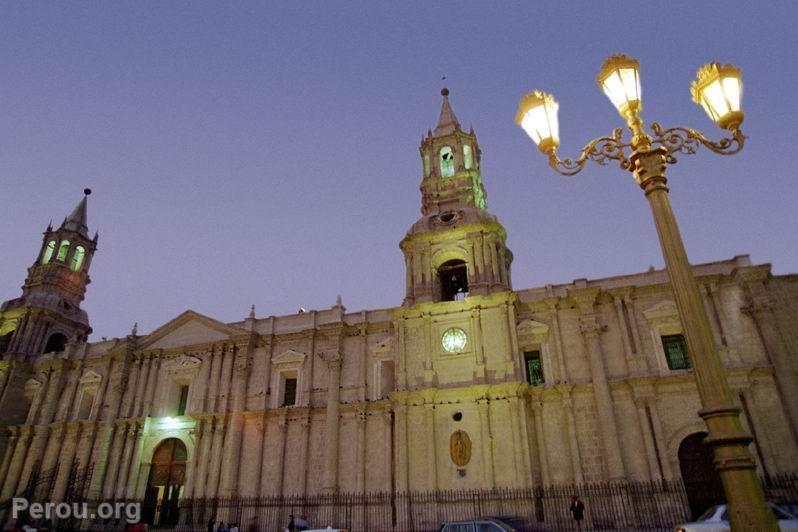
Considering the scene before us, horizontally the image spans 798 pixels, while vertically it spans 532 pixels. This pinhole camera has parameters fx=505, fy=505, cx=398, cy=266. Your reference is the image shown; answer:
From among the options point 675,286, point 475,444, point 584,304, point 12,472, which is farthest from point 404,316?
point 12,472

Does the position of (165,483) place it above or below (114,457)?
below

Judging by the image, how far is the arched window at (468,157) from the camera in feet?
96.2

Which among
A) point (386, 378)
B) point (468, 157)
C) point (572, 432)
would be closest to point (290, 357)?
point (386, 378)

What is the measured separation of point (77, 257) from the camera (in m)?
37.8

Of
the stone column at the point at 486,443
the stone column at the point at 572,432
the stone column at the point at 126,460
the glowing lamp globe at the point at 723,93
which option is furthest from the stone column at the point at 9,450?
the glowing lamp globe at the point at 723,93

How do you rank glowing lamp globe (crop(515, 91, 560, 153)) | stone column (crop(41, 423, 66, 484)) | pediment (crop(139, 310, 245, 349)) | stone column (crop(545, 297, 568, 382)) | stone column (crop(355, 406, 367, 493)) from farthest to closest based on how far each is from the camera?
pediment (crop(139, 310, 245, 349)) → stone column (crop(41, 423, 66, 484)) → stone column (crop(355, 406, 367, 493)) → stone column (crop(545, 297, 568, 382)) → glowing lamp globe (crop(515, 91, 560, 153))

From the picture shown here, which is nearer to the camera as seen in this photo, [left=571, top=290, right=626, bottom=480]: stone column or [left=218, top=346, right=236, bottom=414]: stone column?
[left=571, top=290, right=626, bottom=480]: stone column

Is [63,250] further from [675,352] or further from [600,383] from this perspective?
[675,352]

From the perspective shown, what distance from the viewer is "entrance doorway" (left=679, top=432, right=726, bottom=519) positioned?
1891 centimetres

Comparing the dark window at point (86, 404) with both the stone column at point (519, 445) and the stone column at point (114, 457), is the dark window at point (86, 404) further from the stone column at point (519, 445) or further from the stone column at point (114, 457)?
the stone column at point (519, 445)

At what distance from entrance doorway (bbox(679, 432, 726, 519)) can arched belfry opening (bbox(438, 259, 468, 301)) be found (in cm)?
1199

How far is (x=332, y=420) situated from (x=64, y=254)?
26.3 metres

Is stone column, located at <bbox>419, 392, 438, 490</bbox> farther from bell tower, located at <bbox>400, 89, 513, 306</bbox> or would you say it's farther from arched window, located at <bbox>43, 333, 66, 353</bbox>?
arched window, located at <bbox>43, 333, 66, 353</bbox>

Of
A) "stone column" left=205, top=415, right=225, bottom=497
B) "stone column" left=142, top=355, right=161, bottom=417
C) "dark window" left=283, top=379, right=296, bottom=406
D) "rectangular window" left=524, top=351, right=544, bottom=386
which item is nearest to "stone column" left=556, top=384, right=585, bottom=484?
"rectangular window" left=524, top=351, right=544, bottom=386
